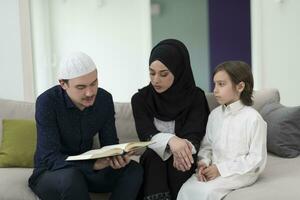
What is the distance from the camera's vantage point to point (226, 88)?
199cm

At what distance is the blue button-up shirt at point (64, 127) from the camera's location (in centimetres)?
187

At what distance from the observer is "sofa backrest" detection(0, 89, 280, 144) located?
2.50m

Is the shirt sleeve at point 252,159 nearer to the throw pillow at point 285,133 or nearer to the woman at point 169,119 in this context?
the woman at point 169,119

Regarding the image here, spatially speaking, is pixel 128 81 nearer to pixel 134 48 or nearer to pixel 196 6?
pixel 134 48

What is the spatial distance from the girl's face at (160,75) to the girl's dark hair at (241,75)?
260mm

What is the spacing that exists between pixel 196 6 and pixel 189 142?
437cm

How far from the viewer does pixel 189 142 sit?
2.00m

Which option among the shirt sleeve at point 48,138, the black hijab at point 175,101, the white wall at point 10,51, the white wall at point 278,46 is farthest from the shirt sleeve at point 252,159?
the white wall at point 10,51

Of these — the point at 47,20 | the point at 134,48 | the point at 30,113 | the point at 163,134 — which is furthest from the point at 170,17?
the point at 163,134

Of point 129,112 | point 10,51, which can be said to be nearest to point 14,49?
point 10,51

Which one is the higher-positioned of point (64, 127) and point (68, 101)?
point (68, 101)

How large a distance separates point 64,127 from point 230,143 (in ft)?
2.59

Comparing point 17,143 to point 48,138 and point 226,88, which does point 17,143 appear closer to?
point 48,138

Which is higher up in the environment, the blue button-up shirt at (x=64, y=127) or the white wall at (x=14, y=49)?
the white wall at (x=14, y=49)
